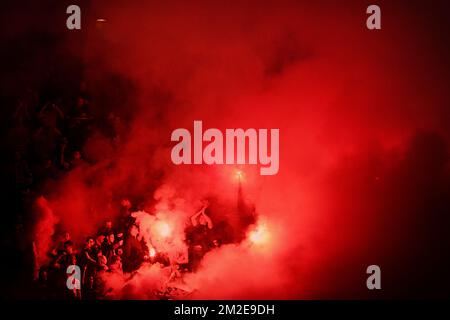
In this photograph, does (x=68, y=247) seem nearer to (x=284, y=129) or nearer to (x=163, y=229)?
(x=163, y=229)

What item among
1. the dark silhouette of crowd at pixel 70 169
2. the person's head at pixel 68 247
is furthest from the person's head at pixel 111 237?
the person's head at pixel 68 247

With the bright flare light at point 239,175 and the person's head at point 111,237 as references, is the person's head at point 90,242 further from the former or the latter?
the bright flare light at point 239,175

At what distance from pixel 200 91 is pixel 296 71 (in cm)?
126

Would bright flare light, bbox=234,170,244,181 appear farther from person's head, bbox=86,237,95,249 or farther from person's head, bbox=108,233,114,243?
person's head, bbox=86,237,95,249

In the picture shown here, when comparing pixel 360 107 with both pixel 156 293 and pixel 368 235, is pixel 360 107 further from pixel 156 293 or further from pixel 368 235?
pixel 156 293

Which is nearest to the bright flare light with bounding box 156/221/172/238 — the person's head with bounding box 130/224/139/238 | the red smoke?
the red smoke

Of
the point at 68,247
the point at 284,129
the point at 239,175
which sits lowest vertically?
the point at 68,247

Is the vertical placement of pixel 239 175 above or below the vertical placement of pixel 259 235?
above

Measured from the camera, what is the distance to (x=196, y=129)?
6598mm

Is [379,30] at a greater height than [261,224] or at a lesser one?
greater

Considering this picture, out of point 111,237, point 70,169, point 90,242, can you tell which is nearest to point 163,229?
point 111,237
